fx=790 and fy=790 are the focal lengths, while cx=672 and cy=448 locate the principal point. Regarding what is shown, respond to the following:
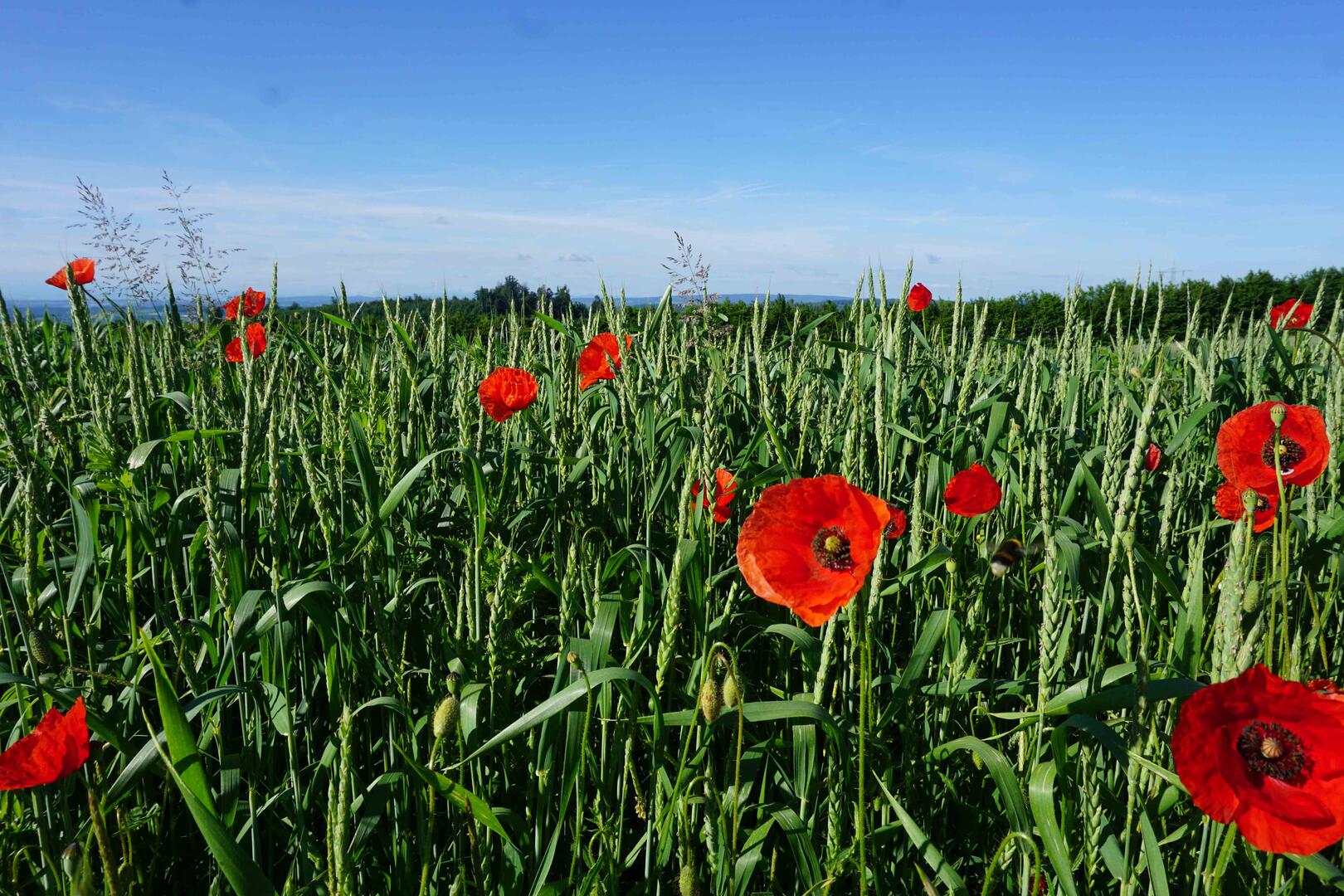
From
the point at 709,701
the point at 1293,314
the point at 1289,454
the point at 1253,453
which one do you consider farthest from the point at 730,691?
the point at 1293,314

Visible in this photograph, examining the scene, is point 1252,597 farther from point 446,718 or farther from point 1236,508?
point 446,718

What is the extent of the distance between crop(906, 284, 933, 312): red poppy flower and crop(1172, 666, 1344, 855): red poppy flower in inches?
89.6

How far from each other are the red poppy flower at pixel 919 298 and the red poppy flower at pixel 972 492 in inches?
66.1

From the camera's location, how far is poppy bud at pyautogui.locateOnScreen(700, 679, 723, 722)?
864 mm

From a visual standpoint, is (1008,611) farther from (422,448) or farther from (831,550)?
(422,448)

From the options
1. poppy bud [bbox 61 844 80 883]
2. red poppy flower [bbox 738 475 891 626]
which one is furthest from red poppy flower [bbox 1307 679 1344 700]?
poppy bud [bbox 61 844 80 883]

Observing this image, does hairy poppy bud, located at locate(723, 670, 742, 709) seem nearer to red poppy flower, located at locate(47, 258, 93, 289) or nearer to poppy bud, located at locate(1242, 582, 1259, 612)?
poppy bud, located at locate(1242, 582, 1259, 612)

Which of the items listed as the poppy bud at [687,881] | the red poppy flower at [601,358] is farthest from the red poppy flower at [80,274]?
the poppy bud at [687,881]

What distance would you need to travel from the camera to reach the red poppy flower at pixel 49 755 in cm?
82

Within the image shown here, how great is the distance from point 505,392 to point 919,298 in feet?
6.24

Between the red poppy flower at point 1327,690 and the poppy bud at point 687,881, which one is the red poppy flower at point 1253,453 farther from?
the poppy bud at point 687,881

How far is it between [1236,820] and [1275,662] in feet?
2.30

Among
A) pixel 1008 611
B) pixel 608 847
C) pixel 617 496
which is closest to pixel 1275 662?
pixel 1008 611

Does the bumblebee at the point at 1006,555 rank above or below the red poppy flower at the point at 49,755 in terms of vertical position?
above
